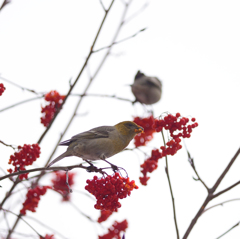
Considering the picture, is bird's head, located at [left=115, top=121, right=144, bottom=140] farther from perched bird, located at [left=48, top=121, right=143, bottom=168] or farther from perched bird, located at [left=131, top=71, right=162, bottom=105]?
perched bird, located at [left=131, top=71, right=162, bottom=105]

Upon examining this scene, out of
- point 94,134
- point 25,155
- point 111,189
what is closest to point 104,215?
point 94,134

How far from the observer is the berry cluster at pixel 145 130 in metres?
4.17

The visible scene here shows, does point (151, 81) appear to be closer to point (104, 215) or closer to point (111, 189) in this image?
point (104, 215)

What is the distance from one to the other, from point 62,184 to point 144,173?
4.76ft

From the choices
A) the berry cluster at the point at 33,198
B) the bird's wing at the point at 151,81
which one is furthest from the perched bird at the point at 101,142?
the bird's wing at the point at 151,81

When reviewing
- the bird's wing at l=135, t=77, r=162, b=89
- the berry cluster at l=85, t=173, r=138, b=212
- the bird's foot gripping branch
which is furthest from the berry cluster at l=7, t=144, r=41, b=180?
the bird's wing at l=135, t=77, r=162, b=89

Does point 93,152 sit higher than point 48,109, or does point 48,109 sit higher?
point 48,109

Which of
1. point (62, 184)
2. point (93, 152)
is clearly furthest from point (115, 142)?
point (62, 184)

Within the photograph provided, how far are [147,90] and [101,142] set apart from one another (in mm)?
1327

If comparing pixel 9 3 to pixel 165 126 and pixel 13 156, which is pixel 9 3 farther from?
pixel 165 126

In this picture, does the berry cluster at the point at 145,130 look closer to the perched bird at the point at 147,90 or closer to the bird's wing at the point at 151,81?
the perched bird at the point at 147,90

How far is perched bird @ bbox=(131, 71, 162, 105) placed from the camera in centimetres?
455

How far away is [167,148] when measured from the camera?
10.5 ft

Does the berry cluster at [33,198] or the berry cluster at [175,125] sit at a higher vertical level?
the berry cluster at [175,125]
